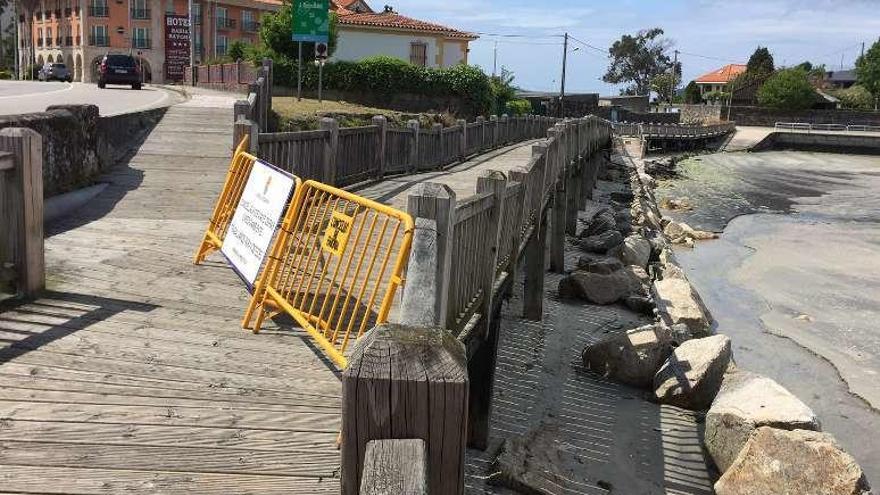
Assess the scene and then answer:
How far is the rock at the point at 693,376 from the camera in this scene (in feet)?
29.1

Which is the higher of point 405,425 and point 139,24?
point 139,24

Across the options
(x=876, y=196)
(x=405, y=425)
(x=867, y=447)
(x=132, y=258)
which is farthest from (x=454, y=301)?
(x=876, y=196)

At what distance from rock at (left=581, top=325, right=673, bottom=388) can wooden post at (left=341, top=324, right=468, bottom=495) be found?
7430 millimetres

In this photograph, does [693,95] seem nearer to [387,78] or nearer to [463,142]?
[387,78]

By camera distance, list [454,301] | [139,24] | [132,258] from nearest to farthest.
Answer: [454,301]
[132,258]
[139,24]

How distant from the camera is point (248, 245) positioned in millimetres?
6434

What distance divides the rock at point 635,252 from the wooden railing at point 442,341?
685 centimetres

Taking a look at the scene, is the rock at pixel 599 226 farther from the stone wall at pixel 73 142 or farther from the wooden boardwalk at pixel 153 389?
the wooden boardwalk at pixel 153 389

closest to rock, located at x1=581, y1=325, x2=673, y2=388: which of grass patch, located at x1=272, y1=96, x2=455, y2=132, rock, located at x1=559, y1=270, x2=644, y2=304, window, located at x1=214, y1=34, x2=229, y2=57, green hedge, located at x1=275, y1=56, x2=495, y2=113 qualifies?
rock, located at x1=559, y1=270, x2=644, y2=304

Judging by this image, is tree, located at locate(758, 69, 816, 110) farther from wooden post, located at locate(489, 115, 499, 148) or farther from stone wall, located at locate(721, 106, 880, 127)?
wooden post, located at locate(489, 115, 499, 148)

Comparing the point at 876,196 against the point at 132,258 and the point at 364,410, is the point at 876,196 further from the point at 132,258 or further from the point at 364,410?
the point at 364,410

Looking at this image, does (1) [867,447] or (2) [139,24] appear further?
(2) [139,24]

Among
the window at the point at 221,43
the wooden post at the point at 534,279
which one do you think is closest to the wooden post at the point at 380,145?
the wooden post at the point at 534,279

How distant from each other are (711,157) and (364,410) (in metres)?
76.0
